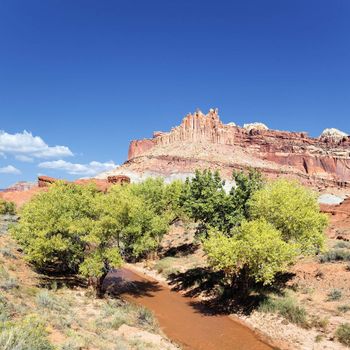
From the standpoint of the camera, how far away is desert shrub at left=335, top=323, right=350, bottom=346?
756 inches

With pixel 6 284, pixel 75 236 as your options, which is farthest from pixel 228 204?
pixel 6 284

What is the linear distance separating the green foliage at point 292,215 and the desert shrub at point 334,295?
3.51 m

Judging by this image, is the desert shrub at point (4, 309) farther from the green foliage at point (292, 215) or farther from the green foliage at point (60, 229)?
the green foliage at point (292, 215)

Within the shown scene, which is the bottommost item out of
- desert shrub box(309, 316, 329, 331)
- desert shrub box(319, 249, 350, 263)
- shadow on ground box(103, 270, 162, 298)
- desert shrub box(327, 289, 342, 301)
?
shadow on ground box(103, 270, 162, 298)

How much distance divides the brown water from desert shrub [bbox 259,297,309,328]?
7.40 ft

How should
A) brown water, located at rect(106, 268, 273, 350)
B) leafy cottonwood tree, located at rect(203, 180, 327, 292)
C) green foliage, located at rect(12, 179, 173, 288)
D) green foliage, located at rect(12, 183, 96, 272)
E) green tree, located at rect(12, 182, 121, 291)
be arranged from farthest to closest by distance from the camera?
green foliage, located at rect(12, 183, 96, 272) → green foliage, located at rect(12, 179, 173, 288) → green tree, located at rect(12, 182, 121, 291) → leafy cottonwood tree, located at rect(203, 180, 327, 292) → brown water, located at rect(106, 268, 273, 350)

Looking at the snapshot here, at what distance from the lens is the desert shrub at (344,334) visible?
1920 cm

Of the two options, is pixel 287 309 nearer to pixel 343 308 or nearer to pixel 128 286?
pixel 343 308

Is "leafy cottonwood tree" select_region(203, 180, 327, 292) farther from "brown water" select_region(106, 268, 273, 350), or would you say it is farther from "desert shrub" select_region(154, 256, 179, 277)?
"desert shrub" select_region(154, 256, 179, 277)

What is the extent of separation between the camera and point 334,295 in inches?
958

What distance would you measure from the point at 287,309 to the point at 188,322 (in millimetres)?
Result: 6728

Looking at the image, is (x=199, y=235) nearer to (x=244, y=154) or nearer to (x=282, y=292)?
(x=282, y=292)

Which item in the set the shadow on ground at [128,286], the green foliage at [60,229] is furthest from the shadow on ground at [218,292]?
the green foliage at [60,229]

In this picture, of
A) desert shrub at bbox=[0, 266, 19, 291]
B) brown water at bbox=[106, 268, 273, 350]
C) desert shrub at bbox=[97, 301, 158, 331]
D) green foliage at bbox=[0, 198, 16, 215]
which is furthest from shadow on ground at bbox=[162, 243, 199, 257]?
green foliage at bbox=[0, 198, 16, 215]
